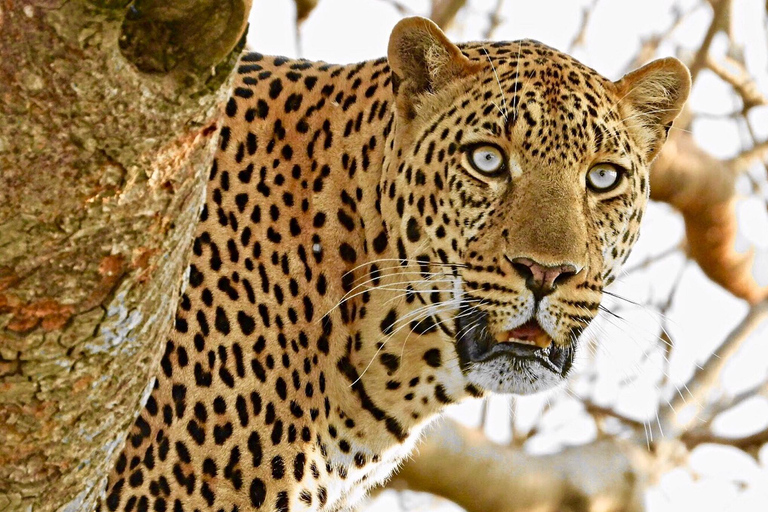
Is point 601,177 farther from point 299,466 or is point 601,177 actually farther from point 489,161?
point 299,466

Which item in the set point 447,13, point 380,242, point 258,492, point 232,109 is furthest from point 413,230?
point 447,13

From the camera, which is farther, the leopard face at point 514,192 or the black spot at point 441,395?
the black spot at point 441,395

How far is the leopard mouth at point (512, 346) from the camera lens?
16.1 feet

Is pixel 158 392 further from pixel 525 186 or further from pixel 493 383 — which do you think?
pixel 525 186

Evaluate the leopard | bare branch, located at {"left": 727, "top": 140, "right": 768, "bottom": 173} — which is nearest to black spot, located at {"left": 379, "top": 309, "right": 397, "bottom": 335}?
the leopard

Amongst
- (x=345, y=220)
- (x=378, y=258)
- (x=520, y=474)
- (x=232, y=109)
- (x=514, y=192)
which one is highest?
(x=232, y=109)

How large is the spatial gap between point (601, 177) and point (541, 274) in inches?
27.4

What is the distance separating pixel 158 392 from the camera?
519 cm

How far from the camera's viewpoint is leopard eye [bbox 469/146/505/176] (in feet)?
16.6

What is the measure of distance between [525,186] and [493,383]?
88cm

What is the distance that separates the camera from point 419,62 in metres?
5.35

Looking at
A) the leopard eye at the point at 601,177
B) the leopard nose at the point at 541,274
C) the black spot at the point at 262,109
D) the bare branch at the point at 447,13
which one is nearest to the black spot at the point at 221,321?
the black spot at the point at 262,109

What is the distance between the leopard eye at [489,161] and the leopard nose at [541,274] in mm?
495

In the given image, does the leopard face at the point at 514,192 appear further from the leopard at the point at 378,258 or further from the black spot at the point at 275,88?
the black spot at the point at 275,88
